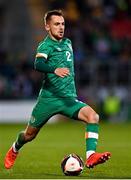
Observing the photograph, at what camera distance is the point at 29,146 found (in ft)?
57.8

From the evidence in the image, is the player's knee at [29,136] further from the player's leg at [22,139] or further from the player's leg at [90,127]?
the player's leg at [90,127]


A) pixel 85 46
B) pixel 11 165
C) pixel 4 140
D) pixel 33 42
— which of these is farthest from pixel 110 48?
pixel 11 165

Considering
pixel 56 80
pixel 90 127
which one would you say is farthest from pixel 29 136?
pixel 90 127

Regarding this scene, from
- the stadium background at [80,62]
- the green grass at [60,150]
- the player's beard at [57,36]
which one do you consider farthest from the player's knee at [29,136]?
the stadium background at [80,62]

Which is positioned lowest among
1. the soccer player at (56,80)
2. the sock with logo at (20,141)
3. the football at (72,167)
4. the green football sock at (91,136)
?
the football at (72,167)

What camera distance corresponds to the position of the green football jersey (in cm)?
1148

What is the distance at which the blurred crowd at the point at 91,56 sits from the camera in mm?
26578

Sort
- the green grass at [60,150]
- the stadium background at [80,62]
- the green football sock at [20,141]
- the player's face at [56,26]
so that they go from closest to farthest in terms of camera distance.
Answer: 1. the green grass at [60,150]
2. the player's face at [56,26]
3. the green football sock at [20,141]
4. the stadium background at [80,62]

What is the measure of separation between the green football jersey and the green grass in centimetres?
111

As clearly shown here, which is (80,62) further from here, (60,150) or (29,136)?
(29,136)

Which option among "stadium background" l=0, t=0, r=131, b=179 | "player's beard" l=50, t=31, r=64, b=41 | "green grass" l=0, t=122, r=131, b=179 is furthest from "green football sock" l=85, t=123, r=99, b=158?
"stadium background" l=0, t=0, r=131, b=179

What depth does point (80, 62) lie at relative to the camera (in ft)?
87.6

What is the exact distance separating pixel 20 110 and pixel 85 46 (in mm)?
3485

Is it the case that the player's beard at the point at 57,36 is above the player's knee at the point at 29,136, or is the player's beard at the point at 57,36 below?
above
